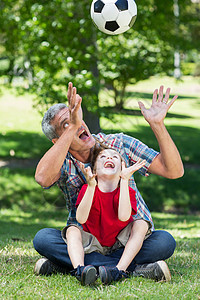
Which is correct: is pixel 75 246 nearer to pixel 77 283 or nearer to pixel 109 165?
pixel 77 283

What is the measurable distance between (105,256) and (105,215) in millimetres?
313

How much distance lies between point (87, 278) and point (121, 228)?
1.51ft

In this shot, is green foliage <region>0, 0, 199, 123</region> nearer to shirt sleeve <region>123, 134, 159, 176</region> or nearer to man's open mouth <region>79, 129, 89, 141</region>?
shirt sleeve <region>123, 134, 159, 176</region>

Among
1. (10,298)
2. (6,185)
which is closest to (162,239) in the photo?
(10,298)

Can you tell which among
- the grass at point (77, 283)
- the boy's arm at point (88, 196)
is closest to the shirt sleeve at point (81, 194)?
the boy's arm at point (88, 196)

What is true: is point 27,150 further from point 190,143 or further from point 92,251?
point 92,251

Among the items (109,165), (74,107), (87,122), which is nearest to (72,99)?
(74,107)

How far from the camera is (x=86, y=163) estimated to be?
3289 millimetres

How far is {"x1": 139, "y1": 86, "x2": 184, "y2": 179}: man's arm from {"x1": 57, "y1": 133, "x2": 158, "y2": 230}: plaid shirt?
3.6 inches

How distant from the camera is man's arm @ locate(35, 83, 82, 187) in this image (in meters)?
2.94

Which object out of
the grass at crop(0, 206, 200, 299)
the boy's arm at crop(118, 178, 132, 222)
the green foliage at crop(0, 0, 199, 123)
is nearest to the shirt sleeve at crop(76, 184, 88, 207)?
the boy's arm at crop(118, 178, 132, 222)

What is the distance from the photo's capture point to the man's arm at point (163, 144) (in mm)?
3066

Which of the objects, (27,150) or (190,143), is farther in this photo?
(190,143)

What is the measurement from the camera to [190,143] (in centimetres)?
1295
